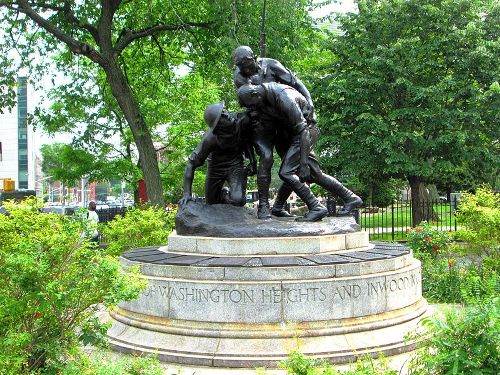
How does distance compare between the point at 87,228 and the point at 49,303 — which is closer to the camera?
the point at 49,303

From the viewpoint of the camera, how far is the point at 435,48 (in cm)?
2016

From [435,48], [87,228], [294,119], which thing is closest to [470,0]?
[435,48]

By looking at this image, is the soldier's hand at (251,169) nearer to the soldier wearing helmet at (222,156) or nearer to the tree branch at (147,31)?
the soldier wearing helmet at (222,156)

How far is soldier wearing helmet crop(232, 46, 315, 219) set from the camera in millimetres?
8633

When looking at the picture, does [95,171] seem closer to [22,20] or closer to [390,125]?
[22,20]

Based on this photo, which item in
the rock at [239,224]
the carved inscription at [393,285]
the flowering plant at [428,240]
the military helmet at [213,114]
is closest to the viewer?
the carved inscription at [393,285]

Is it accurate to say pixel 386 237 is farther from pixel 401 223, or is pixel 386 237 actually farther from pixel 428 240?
pixel 428 240

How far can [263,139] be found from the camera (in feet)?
29.0

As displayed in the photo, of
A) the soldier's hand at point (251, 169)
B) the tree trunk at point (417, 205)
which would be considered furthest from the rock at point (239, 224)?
the tree trunk at point (417, 205)

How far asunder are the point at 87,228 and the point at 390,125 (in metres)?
17.6

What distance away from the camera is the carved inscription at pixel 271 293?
643 cm

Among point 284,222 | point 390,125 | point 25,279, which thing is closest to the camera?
point 25,279

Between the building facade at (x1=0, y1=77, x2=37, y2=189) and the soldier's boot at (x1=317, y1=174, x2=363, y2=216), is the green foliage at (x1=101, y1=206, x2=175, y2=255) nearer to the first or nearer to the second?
the soldier's boot at (x1=317, y1=174, x2=363, y2=216)

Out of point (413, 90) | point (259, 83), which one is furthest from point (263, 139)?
point (413, 90)
